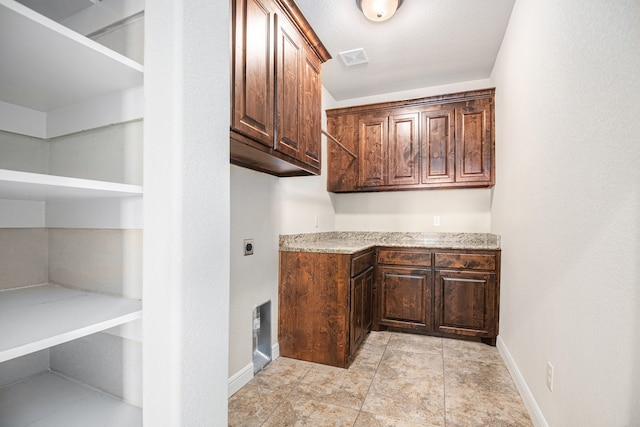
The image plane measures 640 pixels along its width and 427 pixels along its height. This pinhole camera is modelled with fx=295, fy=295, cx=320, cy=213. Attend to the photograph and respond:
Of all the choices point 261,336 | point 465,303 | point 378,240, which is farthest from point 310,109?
point 465,303

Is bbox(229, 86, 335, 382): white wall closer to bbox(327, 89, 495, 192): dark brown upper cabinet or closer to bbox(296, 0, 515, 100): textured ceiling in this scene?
bbox(327, 89, 495, 192): dark brown upper cabinet

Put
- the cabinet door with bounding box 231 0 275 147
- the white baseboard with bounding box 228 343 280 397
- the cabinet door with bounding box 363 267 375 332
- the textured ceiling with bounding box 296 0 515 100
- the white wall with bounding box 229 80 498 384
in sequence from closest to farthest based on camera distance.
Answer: the cabinet door with bounding box 231 0 275 147 → the white baseboard with bounding box 228 343 280 397 → the white wall with bounding box 229 80 498 384 → the textured ceiling with bounding box 296 0 515 100 → the cabinet door with bounding box 363 267 375 332

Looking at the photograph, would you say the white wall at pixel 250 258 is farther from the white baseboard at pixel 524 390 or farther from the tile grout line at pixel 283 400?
the white baseboard at pixel 524 390

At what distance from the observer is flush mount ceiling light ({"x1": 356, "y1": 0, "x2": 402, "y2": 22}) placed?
6.51ft

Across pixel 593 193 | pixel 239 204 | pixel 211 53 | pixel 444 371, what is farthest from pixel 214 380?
pixel 444 371

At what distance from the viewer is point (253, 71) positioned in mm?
1439

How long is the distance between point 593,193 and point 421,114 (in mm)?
2252

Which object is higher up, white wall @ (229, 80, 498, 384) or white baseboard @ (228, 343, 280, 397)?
white wall @ (229, 80, 498, 384)

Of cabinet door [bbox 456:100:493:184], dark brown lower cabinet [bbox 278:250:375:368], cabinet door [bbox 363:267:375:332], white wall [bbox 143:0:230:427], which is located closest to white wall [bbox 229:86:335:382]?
dark brown lower cabinet [bbox 278:250:375:368]

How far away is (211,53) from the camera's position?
0.91 m

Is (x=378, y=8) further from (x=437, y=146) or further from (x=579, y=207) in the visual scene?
(x=579, y=207)

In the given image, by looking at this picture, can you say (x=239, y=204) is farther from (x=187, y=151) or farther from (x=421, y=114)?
(x=421, y=114)

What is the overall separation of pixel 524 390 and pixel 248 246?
199 centimetres

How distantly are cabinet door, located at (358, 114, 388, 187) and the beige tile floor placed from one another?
A: 176 cm
